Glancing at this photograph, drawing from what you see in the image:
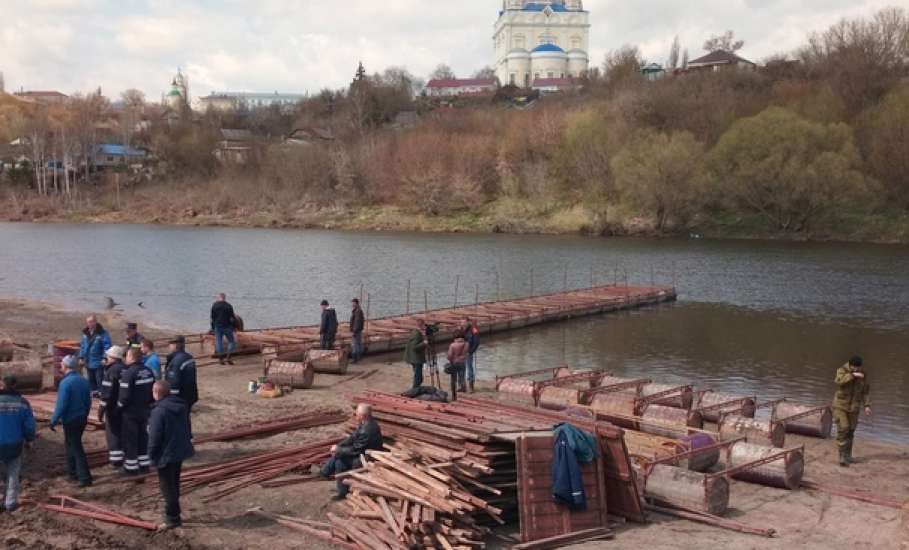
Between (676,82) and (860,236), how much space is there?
3278cm

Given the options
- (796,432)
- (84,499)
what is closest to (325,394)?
(84,499)

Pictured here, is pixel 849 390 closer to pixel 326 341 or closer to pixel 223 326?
pixel 326 341

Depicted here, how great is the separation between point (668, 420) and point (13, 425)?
11.3 m

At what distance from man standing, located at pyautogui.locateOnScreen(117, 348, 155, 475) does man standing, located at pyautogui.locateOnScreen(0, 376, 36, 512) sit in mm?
1318

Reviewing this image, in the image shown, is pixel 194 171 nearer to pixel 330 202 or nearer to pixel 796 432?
pixel 330 202

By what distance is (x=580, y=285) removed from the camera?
148ft

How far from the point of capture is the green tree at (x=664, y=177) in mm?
73188

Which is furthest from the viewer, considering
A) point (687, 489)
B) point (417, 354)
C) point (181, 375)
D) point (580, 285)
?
point (580, 285)

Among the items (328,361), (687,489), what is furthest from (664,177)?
(687,489)

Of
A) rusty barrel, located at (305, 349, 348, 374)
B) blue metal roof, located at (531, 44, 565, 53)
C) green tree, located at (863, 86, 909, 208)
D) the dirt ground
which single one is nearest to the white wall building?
blue metal roof, located at (531, 44, 565, 53)

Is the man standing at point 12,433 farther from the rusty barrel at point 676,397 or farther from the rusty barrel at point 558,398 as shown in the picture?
the rusty barrel at point 676,397

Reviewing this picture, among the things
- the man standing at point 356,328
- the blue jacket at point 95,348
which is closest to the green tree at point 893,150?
the man standing at point 356,328

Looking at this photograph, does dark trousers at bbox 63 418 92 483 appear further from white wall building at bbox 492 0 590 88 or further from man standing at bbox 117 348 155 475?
white wall building at bbox 492 0 590 88

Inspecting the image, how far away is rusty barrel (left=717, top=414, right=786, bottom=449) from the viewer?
15.1 metres
